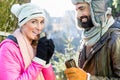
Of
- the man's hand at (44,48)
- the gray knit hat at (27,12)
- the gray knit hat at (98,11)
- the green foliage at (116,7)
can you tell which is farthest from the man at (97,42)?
the green foliage at (116,7)

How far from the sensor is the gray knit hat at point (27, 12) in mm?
2523

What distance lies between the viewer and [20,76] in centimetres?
240

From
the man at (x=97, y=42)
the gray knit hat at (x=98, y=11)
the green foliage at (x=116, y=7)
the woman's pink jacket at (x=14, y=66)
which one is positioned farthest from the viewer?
the green foliage at (x=116, y=7)

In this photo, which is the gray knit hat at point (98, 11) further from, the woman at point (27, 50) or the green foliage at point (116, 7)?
the green foliage at point (116, 7)

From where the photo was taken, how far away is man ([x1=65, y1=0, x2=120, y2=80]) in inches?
104

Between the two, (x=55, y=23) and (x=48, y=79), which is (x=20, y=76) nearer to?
(x=48, y=79)

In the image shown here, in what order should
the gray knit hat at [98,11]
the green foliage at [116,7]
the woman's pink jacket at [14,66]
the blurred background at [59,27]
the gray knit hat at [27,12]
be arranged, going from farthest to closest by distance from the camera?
the green foliage at [116,7] < the blurred background at [59,27] < the gray knit hat at [98,11] < the gray knit hat at [27,12] < the woman's pink jacket at [14,66]

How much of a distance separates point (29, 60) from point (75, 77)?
1.18 ft

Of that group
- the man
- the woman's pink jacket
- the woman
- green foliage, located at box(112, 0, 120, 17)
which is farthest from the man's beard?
green foliage, located at box(112, 0, 120, 17)

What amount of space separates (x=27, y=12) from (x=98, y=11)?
1.90 feet

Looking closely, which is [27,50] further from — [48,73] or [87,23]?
[87,23]

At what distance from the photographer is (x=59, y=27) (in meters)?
11.5

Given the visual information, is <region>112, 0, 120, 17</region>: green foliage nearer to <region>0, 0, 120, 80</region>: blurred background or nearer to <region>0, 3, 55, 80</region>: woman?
<region>0, 0, 120, 80</region>: blurred background

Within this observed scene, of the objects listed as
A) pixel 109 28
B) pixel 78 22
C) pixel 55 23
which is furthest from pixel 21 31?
pixel 55 23
